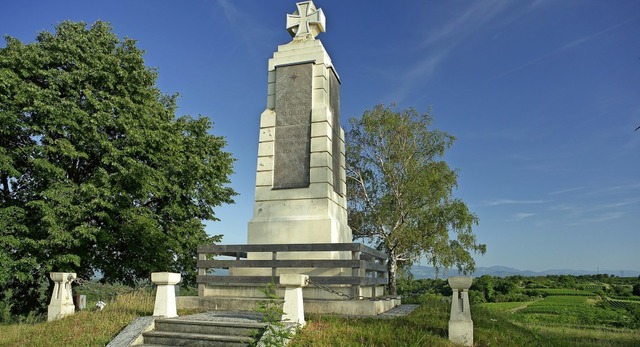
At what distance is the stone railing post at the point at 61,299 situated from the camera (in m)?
11.8

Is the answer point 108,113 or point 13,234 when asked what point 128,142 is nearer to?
point 108,113

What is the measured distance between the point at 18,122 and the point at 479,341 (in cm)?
1680

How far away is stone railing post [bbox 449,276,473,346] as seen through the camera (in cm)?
779

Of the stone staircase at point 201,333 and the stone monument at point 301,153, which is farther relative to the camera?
the stone monument at point 301,153

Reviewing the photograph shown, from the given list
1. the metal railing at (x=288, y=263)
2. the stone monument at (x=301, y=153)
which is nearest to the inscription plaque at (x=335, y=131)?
the stone monument at (x=301, y=153)

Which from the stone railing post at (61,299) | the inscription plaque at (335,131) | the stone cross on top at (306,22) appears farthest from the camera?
the stone cross on top at (306,22)

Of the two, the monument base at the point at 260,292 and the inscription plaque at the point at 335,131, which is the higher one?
the inscription plaque at the point at 335,131

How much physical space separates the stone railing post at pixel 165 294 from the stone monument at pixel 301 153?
110 inches

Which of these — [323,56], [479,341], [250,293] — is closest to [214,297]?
[250,293]

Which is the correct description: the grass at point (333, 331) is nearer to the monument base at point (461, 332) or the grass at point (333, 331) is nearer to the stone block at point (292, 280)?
the monument base at point (461, 332)

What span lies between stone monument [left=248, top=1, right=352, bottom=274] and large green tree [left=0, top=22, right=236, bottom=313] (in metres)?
7.08

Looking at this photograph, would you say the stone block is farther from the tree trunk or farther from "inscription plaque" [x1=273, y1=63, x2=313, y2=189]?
the tree trunk

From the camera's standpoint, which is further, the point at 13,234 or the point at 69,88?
the point at 69,88

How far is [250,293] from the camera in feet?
37.6
